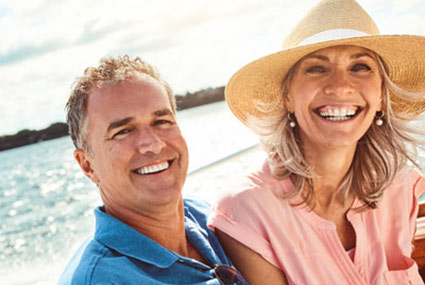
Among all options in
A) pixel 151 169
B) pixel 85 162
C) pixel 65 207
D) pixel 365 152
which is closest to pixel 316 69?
pixel 365 152

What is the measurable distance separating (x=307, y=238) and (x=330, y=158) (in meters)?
0.37

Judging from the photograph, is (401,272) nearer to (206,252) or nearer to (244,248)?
(244,248)

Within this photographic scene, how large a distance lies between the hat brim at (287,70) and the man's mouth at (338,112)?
0.23 m

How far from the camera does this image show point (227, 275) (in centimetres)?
138

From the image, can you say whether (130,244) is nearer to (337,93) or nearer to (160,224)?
(160,224)

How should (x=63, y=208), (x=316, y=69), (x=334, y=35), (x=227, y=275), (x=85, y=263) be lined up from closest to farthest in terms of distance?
1. (x=85, y=263)
2. (x=227, y=275)
3. (x=334, y=35)
4. (x=316, y=69)
5. (x=63, y=208)

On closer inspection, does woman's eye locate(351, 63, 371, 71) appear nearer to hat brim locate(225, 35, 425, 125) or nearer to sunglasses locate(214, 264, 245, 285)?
hat brim locate(225, 35, 425, 125)

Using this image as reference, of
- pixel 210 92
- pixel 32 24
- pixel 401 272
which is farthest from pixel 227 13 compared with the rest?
pixel 32 24

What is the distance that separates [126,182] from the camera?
1424 millimetres

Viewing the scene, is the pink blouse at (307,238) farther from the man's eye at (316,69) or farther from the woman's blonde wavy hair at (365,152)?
the man's eye at (316,69)

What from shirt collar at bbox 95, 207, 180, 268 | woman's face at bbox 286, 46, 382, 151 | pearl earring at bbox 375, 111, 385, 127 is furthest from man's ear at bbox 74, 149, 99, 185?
pearl earring at bbox 375, 111, 385, 127

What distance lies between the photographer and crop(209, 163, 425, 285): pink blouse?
1536 mm

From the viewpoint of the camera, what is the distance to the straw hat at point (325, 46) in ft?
4.93

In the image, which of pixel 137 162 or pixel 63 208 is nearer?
pixel 137 162
